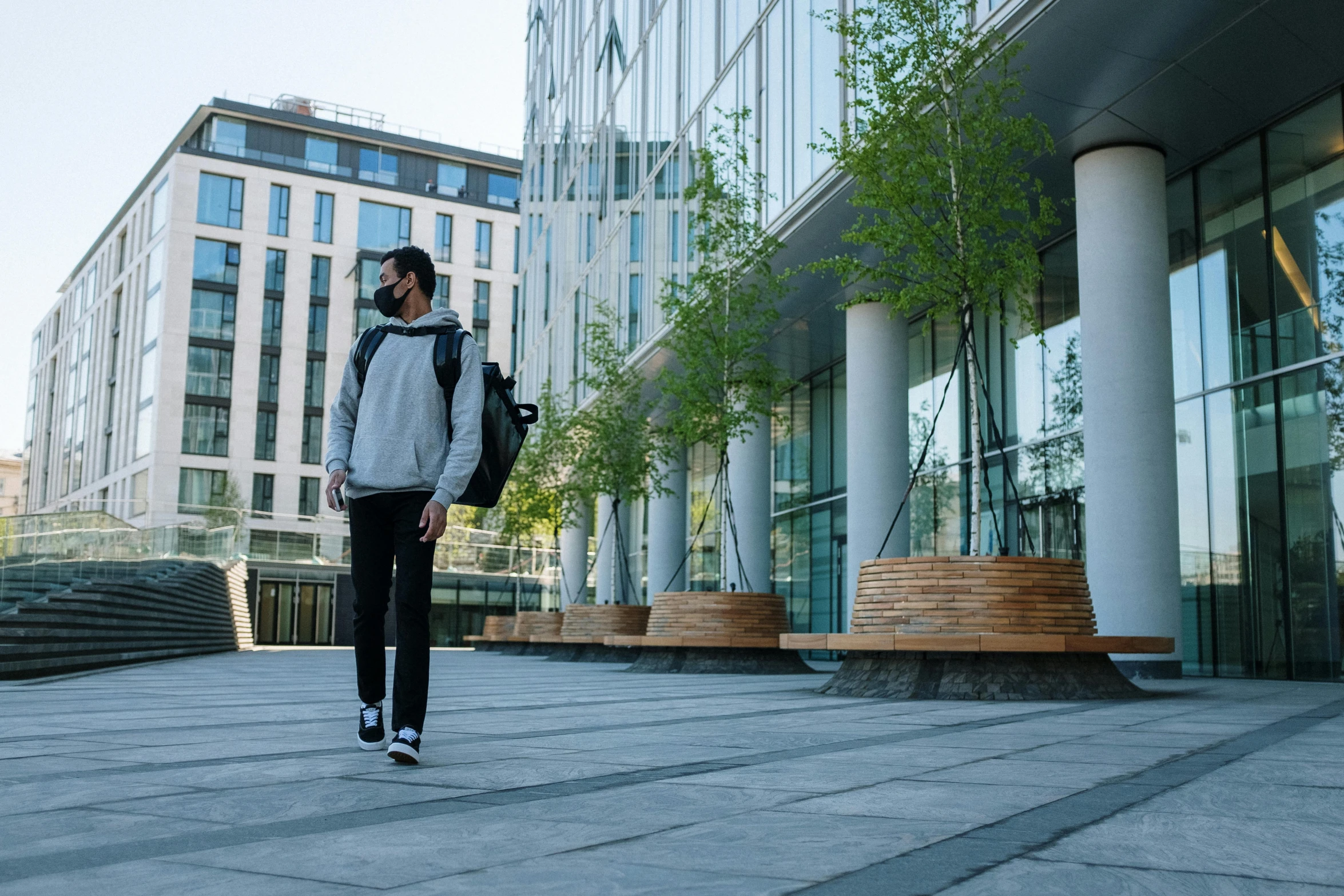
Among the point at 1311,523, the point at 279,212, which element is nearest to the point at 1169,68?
the point at 1311,523

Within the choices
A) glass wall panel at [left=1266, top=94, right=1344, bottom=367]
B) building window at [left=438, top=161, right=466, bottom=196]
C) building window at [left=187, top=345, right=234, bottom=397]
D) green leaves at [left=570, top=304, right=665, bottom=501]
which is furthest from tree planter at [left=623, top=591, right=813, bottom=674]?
building window at [left=438, top=161, right=466, bottom=196]

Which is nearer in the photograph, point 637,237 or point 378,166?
point 637,237

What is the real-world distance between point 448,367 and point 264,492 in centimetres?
6282

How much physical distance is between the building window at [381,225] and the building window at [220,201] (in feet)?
20.8

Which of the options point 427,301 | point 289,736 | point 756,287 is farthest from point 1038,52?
point 289,736

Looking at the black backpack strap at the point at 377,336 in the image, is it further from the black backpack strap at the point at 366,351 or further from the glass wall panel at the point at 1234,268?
the glass wall panel at the point at 1234,268

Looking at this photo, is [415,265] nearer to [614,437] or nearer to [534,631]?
[614,437]

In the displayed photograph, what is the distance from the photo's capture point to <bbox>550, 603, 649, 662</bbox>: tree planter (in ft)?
64.2

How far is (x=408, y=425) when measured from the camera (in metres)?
4.62

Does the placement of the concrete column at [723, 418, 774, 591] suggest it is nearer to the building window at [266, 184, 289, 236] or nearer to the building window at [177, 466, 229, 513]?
the building window at [177, 466, 229, 513]

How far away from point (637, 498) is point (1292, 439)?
12.2 m

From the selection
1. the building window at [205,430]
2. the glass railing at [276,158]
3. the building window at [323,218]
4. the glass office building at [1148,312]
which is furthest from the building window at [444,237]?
the glass office building at [1148,312]

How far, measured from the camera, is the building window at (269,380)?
212 feet

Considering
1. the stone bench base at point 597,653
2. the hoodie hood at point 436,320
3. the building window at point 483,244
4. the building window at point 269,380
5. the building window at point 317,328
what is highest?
the building window at point 483,244
